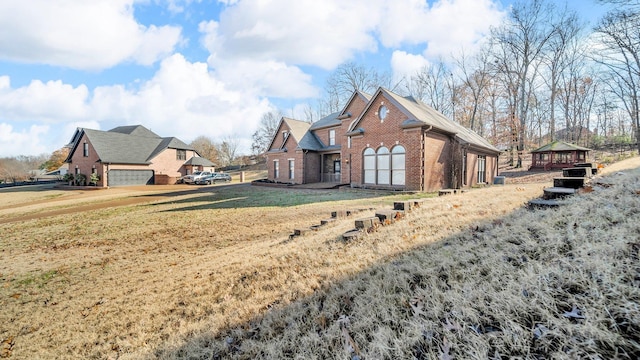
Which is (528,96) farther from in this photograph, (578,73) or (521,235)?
(521,235)

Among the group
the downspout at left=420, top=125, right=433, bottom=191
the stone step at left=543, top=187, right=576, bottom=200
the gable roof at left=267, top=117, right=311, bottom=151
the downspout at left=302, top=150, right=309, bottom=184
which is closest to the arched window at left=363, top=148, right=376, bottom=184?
the downspout at left=420, top=125, right=433, bottom=191

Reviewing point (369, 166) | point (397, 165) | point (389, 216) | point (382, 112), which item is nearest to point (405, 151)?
point (397, 165)

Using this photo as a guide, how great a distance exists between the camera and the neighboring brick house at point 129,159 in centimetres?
3012

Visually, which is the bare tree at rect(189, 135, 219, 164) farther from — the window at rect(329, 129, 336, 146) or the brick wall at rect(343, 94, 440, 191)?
the brick wall at rect(343, 94, 440, 191)

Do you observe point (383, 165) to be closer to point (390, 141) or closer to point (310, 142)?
point (390, 141)

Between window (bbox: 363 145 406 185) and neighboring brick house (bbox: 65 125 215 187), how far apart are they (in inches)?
1036

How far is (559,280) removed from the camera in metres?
2.33

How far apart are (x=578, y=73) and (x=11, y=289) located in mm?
48581

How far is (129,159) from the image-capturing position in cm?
3181

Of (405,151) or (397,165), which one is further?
(397,165)

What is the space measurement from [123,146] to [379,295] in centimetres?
3891

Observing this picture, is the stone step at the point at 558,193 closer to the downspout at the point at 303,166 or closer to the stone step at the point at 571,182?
the stone step at the point at 571,182

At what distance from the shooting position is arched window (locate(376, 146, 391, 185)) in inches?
655

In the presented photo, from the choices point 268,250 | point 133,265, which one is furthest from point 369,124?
point 133,265
